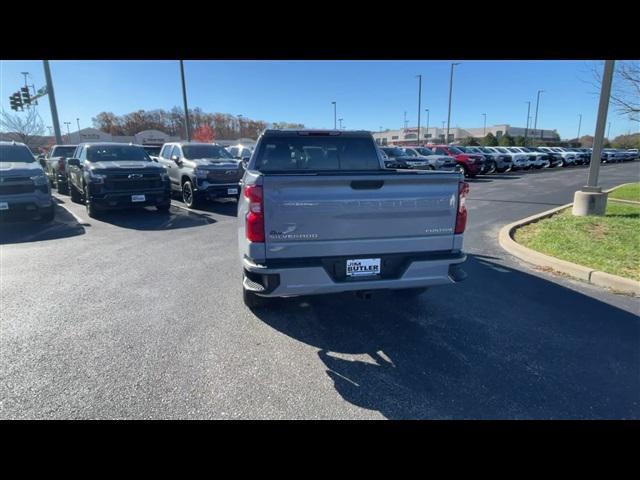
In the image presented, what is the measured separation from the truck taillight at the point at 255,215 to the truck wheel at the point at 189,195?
8.63 metres

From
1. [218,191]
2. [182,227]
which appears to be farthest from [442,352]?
[218,191]

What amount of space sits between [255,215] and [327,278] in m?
0.85

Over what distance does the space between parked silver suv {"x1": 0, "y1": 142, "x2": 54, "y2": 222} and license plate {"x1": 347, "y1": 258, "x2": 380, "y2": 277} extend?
903cm

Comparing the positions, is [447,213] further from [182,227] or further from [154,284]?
[182,227]

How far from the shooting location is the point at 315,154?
16.4 ft

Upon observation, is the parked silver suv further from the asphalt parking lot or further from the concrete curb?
the concrete curb

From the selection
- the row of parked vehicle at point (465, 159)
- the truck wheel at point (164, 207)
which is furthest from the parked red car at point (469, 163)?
the truck wheel at point (164, 207)

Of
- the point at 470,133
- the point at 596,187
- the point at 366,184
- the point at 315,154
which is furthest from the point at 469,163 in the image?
the point at 470,133

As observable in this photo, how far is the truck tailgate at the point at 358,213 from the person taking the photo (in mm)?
3127

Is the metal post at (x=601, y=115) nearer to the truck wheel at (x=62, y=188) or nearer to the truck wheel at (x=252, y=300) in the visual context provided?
the truck wheel at (x=252, y=300)

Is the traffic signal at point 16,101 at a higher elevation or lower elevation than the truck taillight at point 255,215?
higher

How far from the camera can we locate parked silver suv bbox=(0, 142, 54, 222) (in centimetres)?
837

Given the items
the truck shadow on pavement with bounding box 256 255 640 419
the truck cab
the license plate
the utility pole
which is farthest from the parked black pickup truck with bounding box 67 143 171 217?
the utility pole

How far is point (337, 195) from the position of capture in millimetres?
3205
